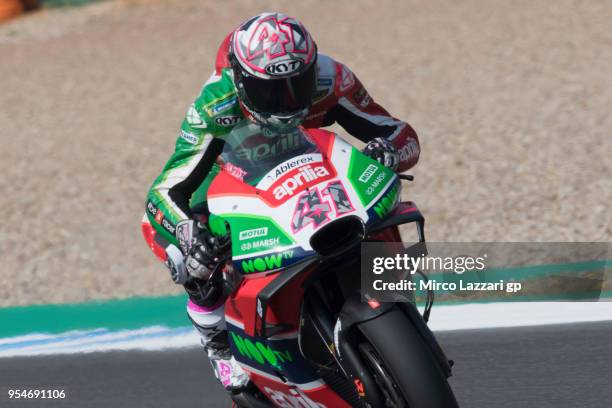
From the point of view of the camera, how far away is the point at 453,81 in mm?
10742

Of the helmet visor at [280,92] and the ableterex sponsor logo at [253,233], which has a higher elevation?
the helmet visor at [280,92]

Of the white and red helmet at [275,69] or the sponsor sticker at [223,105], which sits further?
the sponsor sticker at [223,105]

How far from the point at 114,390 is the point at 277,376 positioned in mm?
1695

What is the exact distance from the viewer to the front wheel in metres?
3.38

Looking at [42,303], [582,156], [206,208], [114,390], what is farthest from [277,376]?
[582,156]

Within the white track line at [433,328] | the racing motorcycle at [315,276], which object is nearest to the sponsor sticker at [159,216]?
the racing motorcycle at [315,276]

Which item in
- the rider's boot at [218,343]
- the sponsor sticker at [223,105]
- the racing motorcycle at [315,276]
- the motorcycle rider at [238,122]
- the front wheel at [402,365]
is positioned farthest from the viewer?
the rider's boot at [218,343]

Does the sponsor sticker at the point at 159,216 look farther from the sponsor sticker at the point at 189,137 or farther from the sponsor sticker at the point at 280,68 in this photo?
the sponsor sticker at the point at 280,68

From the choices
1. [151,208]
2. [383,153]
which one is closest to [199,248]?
[151,208]

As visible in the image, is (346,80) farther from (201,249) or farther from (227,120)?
(201,249)

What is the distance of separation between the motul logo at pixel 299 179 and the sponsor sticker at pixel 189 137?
1.90 feet

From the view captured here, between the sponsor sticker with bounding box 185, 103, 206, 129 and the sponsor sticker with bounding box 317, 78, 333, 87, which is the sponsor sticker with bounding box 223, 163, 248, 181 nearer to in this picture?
the sponsor sticker with bounding box 185, 103, 206, 129

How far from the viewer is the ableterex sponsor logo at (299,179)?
3740 millimetres

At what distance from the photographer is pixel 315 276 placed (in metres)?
3.66
